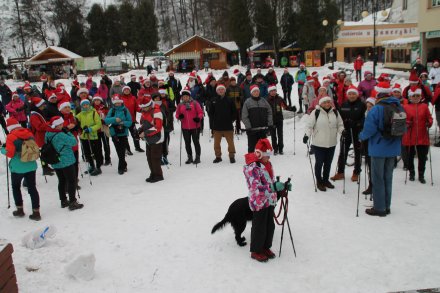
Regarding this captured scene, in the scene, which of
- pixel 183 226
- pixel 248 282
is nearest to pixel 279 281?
pixel 248 282

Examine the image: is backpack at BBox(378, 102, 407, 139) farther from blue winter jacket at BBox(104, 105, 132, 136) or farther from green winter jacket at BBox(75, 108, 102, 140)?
green winter jacket at BBox(75, 108, 102, 140)

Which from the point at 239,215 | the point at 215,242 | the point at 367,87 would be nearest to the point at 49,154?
the point at 215,242

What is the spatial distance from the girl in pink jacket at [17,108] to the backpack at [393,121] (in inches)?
441

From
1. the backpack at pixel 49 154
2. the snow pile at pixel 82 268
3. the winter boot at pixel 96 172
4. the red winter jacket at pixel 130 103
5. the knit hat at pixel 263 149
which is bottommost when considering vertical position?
the snow pile at pixel 82 268

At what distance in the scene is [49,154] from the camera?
659cm

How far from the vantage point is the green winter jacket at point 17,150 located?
20.4 ft

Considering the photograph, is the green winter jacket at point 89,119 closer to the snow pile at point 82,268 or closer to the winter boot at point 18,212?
the winter boot at point 18,212

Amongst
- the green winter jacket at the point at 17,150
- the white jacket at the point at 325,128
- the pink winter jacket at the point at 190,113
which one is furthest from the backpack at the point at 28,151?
the white jacket at the point at 325,128

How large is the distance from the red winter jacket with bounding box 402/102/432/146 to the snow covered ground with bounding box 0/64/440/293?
89cm

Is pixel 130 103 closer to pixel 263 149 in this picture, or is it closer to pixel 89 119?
pixel 89 119

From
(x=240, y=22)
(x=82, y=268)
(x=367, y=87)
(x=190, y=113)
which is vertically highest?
(x=240, y=22)

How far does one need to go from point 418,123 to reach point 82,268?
254 inches

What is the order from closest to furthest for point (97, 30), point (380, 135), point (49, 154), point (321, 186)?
point (380, 135)
point (49, 154)
point (321, 186)
point (97, 30)

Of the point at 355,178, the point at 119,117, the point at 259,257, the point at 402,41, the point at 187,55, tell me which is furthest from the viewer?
the point at 187,55
